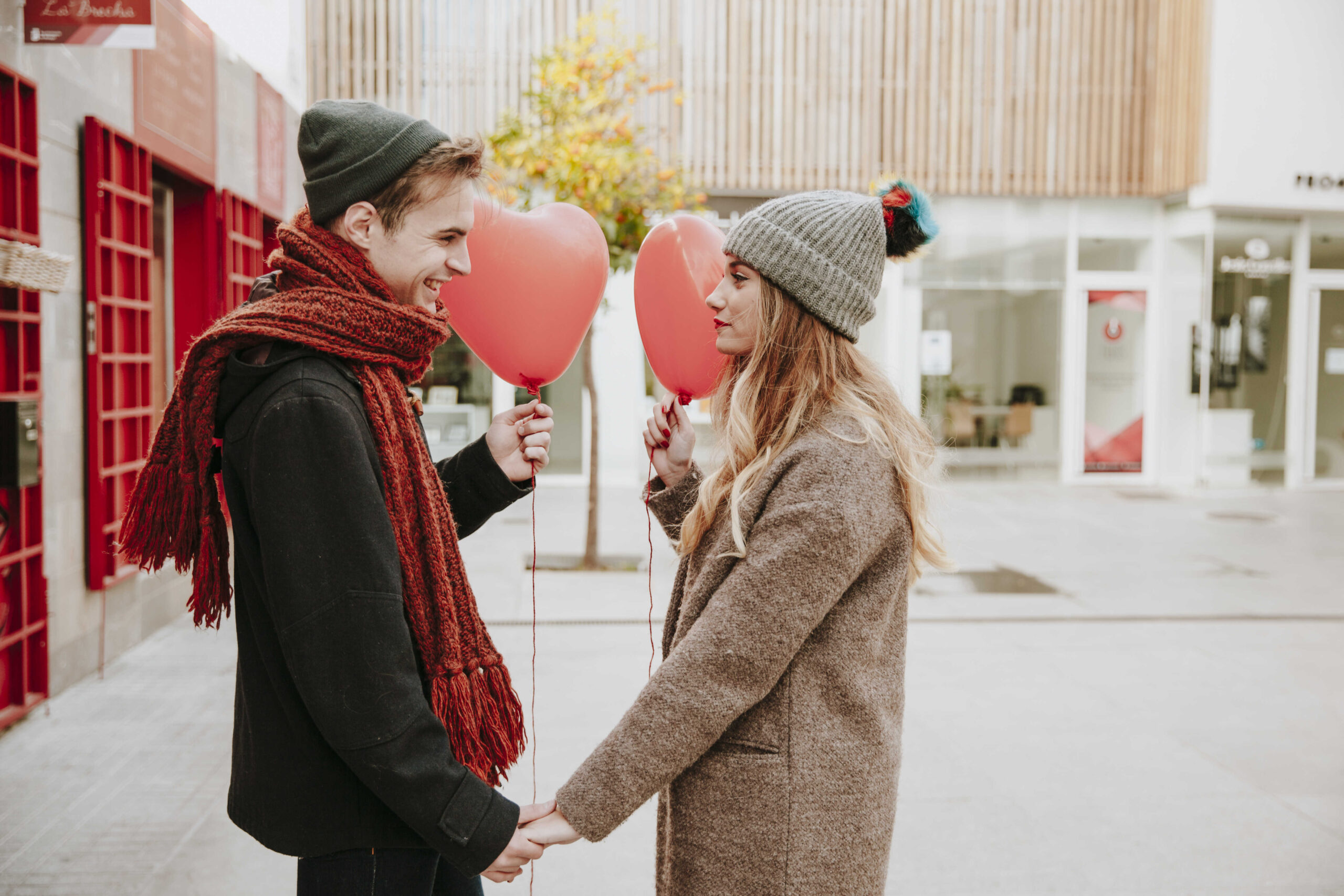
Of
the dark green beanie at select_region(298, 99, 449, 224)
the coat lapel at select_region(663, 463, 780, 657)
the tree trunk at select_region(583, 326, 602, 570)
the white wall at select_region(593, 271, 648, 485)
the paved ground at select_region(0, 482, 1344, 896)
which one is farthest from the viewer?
the white wall at select_region(593, 271, 648, 485)

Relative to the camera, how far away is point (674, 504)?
2031 millimetres

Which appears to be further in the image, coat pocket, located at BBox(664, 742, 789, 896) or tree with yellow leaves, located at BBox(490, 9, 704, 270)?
tree with yellow leaves, located at BBox(490, 9, 704, 270)

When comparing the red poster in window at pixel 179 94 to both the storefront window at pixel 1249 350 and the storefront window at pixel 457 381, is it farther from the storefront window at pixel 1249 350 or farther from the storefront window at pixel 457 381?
the storefront window at pixel 1249 350

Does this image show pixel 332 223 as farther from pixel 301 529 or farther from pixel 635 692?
pixel 635 692

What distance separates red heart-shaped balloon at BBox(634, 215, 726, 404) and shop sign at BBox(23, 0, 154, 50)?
3.10 m

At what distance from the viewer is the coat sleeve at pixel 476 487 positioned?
6.61ft

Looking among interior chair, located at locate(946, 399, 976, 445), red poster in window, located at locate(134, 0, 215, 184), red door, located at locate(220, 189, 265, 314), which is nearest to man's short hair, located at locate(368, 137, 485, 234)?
red poster in window, located at locate(134, 0, 215, 184)

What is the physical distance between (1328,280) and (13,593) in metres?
14.0

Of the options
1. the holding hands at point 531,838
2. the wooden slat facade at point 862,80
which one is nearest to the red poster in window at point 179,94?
the holding hands at point 531,838

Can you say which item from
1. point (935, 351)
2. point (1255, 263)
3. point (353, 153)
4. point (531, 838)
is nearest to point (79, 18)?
point (353, 153)

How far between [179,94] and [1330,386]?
13139 millimetres

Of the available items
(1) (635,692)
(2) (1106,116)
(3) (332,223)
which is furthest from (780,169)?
(3) (332,223)

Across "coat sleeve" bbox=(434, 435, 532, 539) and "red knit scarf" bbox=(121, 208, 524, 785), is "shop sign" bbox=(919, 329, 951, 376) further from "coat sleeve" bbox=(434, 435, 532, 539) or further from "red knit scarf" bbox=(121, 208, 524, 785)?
"red knit scarf" bbox=(121, 208, 524, 785)

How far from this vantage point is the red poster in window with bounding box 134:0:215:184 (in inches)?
217
